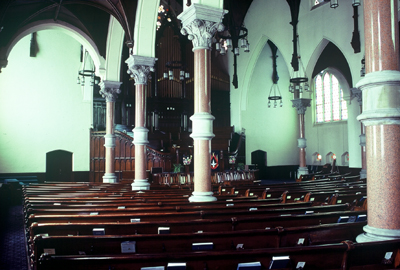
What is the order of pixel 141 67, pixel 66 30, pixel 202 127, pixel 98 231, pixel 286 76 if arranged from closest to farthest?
pixel 98 231 < pixel 202 127 < pixel 141 67 < pixel 66 30 < pixel 286 76

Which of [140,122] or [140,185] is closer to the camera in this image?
[140,185]

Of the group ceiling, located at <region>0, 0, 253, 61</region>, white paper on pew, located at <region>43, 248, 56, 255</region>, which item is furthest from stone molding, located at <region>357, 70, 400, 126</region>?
ceiling, located at <region>0, 0, 253, 61</region>

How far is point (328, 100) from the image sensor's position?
2355cm

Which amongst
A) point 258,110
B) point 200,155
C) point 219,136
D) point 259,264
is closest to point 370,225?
point 259,264

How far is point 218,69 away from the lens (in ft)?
77.8

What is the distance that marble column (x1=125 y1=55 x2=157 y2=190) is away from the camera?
11859 millimetres

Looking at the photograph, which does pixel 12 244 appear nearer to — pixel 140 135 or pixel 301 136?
pixel 140 135

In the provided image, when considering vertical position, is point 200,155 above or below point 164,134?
below

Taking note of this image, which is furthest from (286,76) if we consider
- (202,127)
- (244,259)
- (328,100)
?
(244,259)

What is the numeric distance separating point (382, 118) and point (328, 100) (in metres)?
21.0

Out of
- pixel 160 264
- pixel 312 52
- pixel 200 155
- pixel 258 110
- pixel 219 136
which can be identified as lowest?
pixel 160 264

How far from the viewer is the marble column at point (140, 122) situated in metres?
11.9

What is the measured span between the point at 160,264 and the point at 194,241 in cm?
85

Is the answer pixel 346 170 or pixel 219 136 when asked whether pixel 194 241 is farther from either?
pixel 346 170
